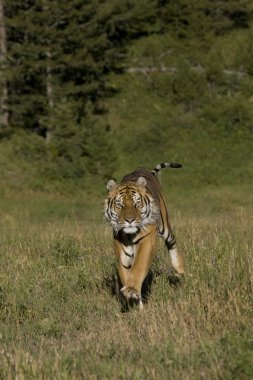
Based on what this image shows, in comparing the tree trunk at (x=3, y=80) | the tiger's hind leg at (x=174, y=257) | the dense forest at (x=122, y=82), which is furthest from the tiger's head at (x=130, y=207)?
the tree trunk at (x=3, y=80)

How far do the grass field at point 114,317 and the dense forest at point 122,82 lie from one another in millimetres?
16298

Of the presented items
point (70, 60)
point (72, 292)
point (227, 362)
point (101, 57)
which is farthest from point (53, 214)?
point (227, 362)

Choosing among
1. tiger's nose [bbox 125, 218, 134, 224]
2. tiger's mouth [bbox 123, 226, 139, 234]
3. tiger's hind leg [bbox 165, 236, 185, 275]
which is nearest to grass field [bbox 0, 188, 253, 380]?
tiger's hind leg [bbox 165, 236, 185, 275]

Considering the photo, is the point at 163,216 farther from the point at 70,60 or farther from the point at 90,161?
the point at 70,60

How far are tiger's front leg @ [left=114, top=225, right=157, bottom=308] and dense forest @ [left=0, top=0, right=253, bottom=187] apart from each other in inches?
745

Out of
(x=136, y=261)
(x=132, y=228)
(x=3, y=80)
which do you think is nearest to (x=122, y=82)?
(x=3, y=80)

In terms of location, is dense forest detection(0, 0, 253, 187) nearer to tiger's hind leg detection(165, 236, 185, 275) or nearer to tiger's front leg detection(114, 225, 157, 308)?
tiger's hind leg detection(165, 236, 185, 275)

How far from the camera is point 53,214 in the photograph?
23.6m

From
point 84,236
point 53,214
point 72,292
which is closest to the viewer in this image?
point 72,292

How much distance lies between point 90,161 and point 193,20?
1189cm

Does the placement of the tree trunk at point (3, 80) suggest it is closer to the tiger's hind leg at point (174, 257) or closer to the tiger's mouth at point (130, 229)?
the tiger's hind leg at point (174, 257)

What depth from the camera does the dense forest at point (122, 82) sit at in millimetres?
28062

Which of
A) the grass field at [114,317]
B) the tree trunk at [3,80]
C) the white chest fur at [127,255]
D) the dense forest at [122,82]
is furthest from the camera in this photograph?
the tree trunk at [3,80]

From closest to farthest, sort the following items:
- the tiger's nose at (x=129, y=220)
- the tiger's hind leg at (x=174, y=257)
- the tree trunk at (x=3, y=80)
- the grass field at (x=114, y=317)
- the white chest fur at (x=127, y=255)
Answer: the grass field at (x=114, y=317)
the tiger's nose at (x=129, y=220)
the white chest fur at (x=127, y=255)
the tiger's hind leg at (x=174, y=257)
the tree trunk at (x=3, y=80)
